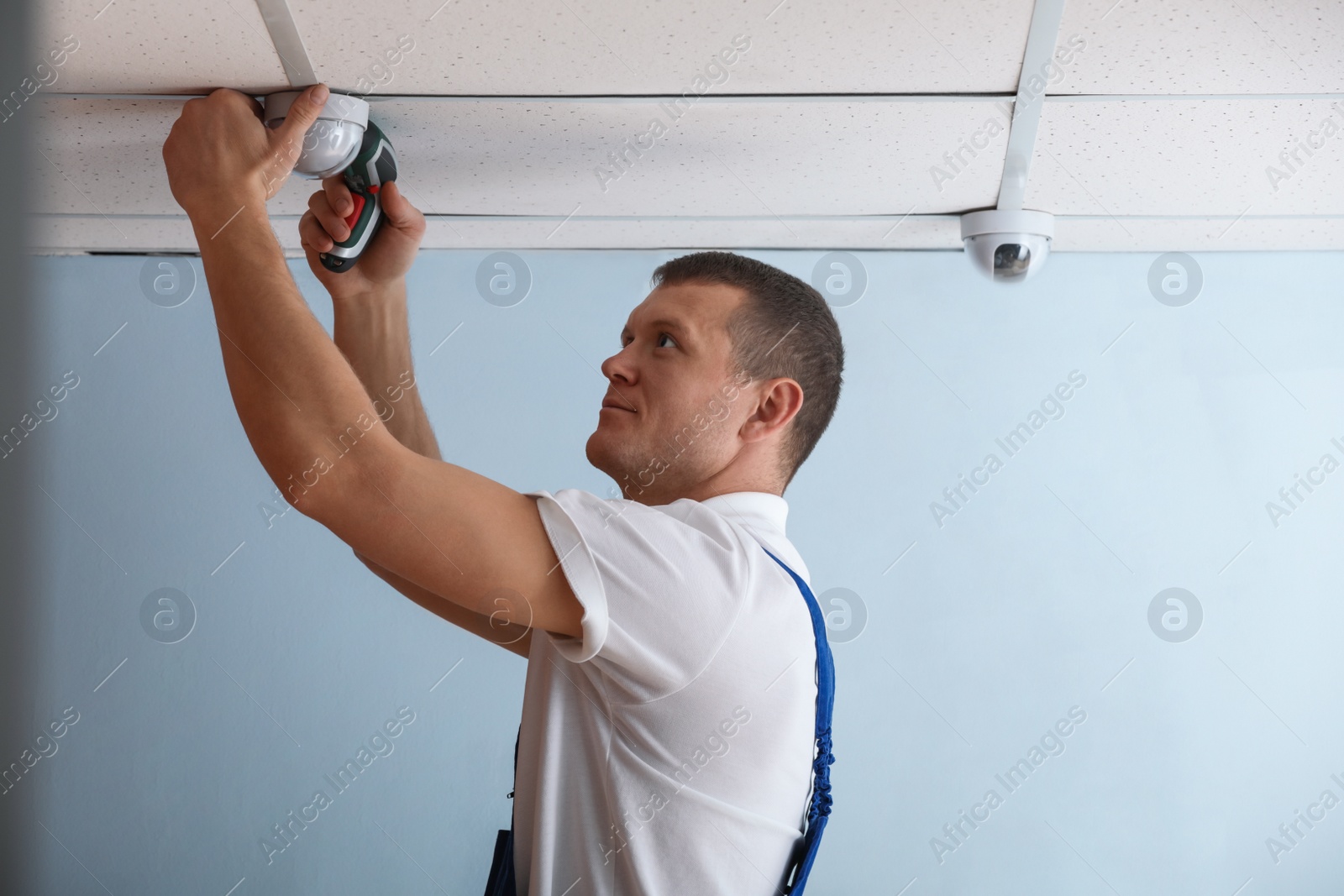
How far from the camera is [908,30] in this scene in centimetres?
95

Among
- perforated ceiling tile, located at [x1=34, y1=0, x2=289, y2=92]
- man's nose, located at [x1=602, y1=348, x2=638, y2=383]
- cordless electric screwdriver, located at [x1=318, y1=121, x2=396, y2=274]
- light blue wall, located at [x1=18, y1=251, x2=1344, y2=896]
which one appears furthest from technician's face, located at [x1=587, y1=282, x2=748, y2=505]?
light blue wall, located at [x1=18, y1=251, x2=1344, y2=896]

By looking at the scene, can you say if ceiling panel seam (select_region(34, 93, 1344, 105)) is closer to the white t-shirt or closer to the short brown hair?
the short brown hair

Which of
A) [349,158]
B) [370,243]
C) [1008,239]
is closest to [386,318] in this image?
[370,243]

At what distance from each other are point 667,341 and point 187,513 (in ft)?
3.58

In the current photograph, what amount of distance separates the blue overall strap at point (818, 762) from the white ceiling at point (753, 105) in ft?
1.62

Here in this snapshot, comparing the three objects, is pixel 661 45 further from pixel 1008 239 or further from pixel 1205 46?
pixel 1008 239

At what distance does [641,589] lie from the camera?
0.82 m

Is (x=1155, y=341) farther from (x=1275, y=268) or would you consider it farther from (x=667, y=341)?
(x=667, y=341)

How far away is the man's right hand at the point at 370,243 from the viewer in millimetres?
1146

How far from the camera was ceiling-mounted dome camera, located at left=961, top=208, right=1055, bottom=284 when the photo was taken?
1.44m

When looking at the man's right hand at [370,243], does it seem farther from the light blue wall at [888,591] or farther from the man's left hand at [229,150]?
the light blue wall at [888,591]

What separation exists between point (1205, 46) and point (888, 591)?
1.04 meters

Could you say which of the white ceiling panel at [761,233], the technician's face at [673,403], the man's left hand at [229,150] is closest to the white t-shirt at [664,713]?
the technician's face at [673,403]

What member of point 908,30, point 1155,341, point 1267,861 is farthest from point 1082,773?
point 908,30
